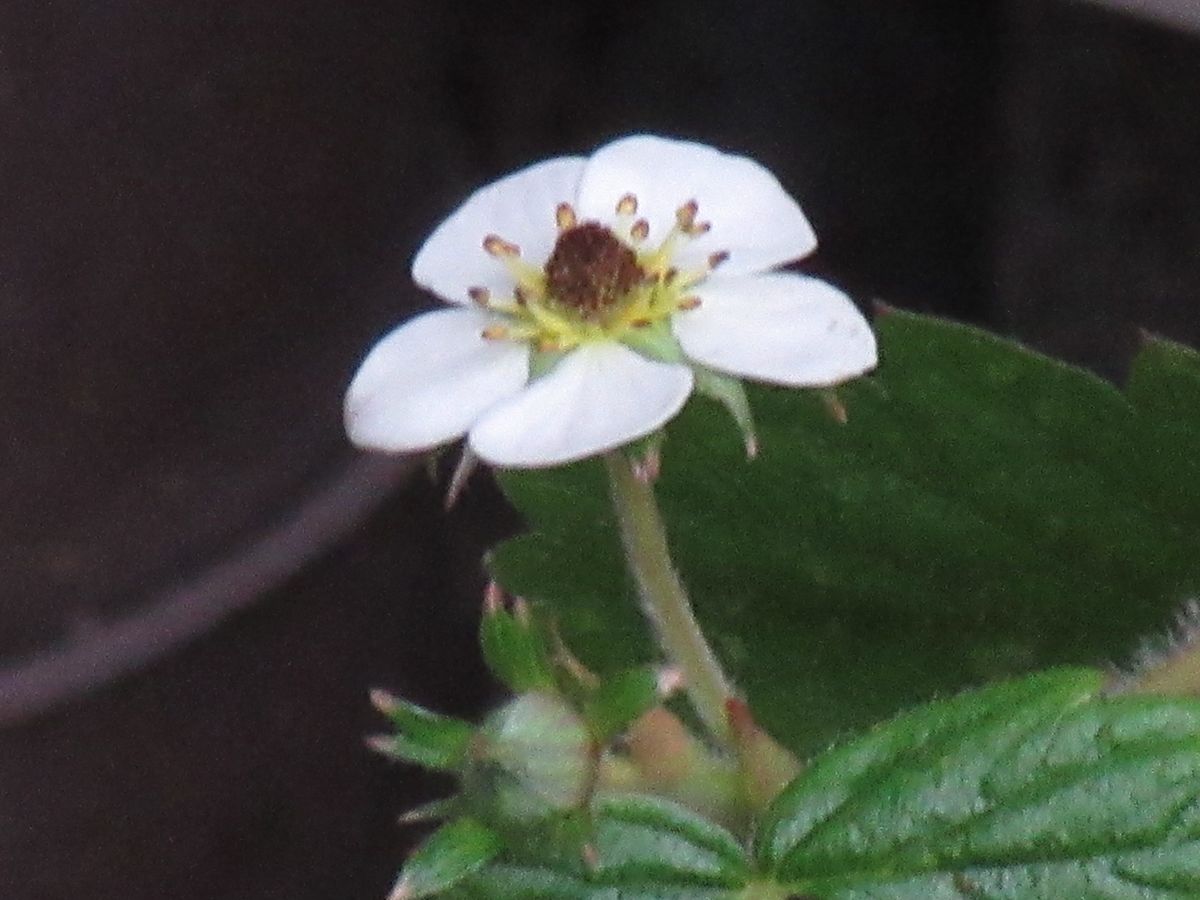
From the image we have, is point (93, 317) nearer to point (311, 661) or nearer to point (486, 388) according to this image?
point (311, 661)

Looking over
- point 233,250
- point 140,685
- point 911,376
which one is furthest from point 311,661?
point 911,376

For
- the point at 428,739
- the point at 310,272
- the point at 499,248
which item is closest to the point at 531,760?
the point at 428,739

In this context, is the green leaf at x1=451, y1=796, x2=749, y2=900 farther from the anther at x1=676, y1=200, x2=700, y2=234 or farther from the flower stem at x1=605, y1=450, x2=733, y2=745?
the anther at x1=676, y1=200, x2=700, y2=234

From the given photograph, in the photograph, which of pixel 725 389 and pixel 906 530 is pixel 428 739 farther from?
pixel 906 530

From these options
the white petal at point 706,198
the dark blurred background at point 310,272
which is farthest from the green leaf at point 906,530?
the dark blurred background at point 310,272

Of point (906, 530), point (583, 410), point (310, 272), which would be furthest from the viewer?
point (310, 272)
